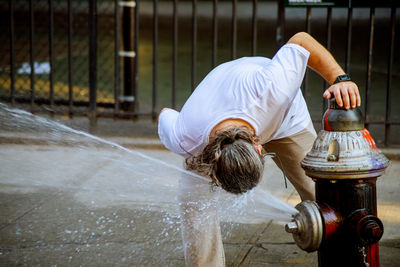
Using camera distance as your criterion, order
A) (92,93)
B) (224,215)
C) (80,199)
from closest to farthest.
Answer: (224,215) → (80,199) → (92,93)

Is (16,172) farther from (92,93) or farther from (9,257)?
(9,257)

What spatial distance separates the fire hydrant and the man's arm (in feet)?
0.15

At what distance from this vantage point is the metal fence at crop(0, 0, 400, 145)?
210 inches

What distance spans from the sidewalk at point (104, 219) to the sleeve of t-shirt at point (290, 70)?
1070mm

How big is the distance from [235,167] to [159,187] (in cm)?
230

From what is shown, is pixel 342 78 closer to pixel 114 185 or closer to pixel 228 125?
pixel 228 125

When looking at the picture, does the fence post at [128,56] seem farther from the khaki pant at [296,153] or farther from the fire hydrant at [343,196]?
the fire hydrant at [343,196]

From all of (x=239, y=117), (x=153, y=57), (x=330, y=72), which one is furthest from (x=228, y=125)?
(x=153, y=57)

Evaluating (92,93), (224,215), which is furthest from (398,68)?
(224,215)

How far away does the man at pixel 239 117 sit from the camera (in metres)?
2.34

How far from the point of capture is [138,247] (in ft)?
11.2

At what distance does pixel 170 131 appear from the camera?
2797mm

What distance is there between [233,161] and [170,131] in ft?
1.89

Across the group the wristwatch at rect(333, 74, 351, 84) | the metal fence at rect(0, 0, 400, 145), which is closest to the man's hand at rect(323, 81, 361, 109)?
the wristwatch at rect(333, 74, 351, 84)
